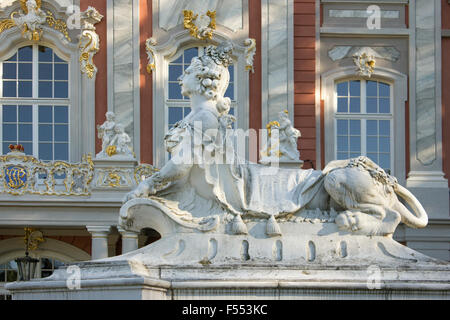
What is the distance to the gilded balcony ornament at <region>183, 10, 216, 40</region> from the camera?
990 inches

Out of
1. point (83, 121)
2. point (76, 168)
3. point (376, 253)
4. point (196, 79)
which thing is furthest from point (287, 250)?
point (83, 121)

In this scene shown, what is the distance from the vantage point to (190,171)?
10.1 metres

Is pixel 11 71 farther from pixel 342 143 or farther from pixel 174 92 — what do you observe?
pixel 342 143

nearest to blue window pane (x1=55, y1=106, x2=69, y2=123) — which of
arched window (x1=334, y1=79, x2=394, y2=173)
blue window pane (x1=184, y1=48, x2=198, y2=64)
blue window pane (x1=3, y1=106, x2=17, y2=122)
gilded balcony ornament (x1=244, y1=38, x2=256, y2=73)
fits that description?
blue window pane (x1=3, y1=106, x2=17, y2=122)

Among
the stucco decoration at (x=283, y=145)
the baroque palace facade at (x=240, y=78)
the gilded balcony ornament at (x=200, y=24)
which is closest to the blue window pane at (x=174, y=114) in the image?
the baroque palace facade at (x=240, y=78)

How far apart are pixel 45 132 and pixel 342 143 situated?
6141mm

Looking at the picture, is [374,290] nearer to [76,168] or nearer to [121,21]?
[76,168]

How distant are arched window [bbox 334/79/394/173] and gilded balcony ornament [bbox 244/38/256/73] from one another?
1929 mm

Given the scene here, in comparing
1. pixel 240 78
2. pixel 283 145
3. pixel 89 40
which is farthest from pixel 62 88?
pixel 283 145

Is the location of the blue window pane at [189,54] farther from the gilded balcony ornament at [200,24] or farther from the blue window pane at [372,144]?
the blue window pane at [372,144]

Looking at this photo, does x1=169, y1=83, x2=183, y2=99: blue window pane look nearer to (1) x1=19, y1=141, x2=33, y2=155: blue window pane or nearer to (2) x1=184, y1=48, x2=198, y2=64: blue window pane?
(2) x1=184, y1=48, x2=198, y2=64: blue window pane

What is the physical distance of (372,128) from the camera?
2564 centimetres

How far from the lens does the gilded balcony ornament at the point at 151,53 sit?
25.1m

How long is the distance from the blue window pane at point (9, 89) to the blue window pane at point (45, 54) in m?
0.75
